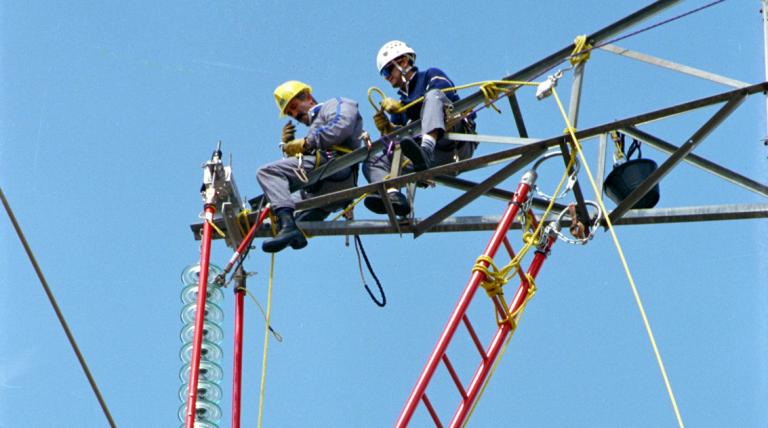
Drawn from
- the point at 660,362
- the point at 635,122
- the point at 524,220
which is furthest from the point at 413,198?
the point at 660,362

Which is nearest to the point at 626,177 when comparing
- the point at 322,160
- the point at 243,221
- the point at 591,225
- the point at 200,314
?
the point at 591,225

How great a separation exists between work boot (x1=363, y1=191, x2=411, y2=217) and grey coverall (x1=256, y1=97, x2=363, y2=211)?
0.54 m

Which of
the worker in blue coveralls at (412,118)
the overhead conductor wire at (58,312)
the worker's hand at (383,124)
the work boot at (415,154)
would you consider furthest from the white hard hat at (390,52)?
the overhead conductor wire at (58,312)

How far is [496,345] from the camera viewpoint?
1476cm

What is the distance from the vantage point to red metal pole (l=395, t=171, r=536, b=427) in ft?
44.3

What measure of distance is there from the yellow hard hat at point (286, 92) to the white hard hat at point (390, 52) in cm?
87

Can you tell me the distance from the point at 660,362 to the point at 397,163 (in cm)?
413

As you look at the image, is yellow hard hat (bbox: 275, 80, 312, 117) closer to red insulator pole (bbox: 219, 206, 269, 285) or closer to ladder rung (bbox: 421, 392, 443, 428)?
red insulator pole (bbox: 219, 206, 269, 285)

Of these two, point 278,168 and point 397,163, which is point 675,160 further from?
point 278,168

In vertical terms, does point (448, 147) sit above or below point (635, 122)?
above

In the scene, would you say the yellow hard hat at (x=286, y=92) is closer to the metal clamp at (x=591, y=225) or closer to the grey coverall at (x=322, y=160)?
the grey coverall at (x=322, y=160)

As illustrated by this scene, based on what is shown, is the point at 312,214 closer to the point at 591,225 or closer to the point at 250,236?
the point at 250,236

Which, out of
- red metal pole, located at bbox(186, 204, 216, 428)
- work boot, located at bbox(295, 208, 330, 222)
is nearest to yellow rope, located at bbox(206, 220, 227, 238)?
red metal pole, located at bbox(186, 204, 216, 428)

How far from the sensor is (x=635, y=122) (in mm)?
14312
